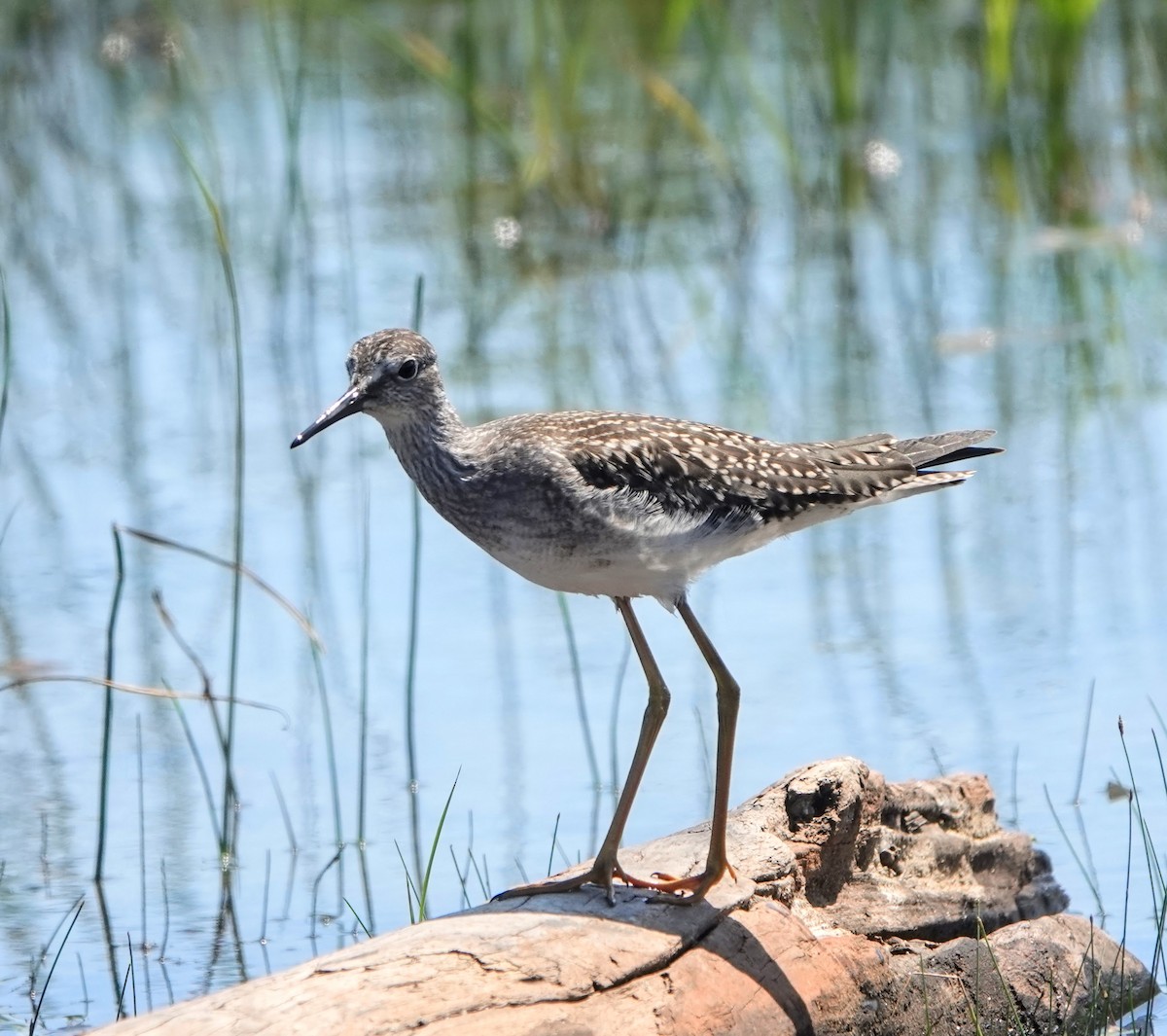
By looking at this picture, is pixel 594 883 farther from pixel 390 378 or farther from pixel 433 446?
pixel 390 378

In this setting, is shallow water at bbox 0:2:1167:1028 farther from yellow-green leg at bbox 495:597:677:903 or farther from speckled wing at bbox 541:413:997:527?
speckled wing at bbox 541:413:997:527

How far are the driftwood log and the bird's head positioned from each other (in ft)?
4.87

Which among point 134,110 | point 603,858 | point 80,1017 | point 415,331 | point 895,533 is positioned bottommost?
point 80,1017

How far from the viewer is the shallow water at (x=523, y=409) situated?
715cm

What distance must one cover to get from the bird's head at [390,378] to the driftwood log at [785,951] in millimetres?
1485

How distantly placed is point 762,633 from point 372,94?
30.2 feet

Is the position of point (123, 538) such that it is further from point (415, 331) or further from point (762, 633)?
point (415, 331)

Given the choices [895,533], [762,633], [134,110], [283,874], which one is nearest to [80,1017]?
[283,874]

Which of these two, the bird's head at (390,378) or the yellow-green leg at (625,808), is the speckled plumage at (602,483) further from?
the yellow-green leg at (625,808)

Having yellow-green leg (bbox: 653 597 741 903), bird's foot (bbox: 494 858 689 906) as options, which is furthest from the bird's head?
bird's foot (bbox: 494 858 689 906)

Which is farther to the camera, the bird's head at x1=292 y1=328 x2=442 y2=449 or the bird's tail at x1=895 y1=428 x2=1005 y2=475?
the bird's tail at x1=895 y1=428 x2=1005 y2=475

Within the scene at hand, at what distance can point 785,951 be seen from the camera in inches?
210

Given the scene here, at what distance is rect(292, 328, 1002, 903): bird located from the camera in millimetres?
5637

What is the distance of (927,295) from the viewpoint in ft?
39.1
